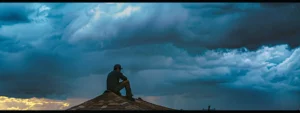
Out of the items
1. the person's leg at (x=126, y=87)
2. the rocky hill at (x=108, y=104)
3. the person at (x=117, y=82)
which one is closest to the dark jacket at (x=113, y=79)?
the person at (x=117, y=82)

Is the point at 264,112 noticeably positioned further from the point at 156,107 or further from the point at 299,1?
the point at 156,107

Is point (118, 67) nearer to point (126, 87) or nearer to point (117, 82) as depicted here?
point (117, 82)

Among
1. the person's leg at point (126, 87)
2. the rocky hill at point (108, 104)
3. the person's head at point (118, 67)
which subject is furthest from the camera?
the person's head at point (118, 67)

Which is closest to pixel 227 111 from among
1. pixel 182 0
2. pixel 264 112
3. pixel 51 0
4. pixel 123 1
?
pixel 264 112

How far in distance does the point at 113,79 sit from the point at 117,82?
0.96ft

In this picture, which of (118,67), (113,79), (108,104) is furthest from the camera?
(118,67)

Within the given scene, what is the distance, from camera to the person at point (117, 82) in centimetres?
2286

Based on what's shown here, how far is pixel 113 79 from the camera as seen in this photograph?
75.1 feet

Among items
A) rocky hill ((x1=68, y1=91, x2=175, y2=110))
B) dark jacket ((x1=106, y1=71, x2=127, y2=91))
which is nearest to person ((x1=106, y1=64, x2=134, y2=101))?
dark jacket ((x1=106, y1=71, x2=127, y2=91))

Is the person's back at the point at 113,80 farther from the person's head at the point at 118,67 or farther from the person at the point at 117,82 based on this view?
the person's head at the point at 118,67

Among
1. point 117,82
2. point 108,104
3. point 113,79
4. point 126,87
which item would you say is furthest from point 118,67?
point 108,104

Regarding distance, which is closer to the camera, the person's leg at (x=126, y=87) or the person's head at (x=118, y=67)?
the person's leg at (x=126, y=87)

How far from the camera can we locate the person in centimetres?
2286

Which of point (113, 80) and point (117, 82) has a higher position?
point (113, 80)
